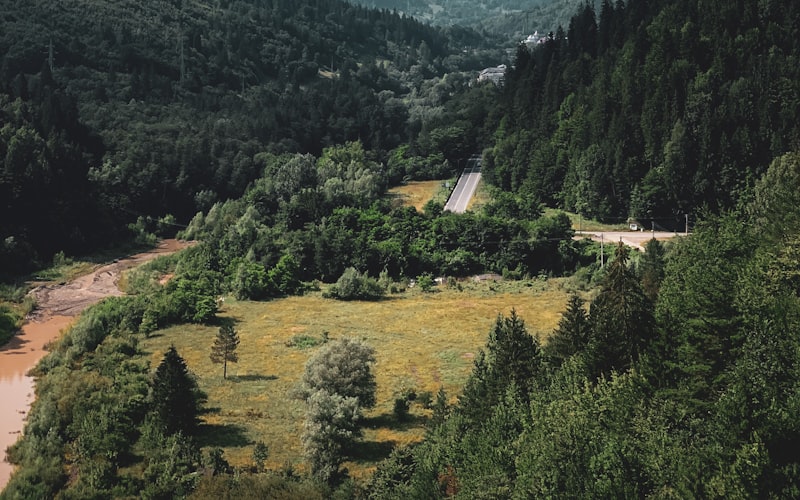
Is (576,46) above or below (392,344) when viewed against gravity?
above

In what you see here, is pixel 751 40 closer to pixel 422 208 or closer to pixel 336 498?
pixel 422 208

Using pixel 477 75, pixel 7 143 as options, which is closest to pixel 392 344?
pixel 7 143

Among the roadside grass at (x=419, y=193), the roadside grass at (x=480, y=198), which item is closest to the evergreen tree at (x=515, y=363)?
the roadside grass at (x=480, y=198)

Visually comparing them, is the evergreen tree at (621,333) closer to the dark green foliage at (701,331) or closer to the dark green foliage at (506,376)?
the dark green foliage at (701,331)

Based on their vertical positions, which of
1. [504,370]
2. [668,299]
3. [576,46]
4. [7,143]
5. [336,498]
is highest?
[576,46]

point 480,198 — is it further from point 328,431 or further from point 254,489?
point 254,489

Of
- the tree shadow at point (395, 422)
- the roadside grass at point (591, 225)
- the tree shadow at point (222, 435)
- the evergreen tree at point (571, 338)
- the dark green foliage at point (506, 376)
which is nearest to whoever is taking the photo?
the dark green foliage at point (506, 376)

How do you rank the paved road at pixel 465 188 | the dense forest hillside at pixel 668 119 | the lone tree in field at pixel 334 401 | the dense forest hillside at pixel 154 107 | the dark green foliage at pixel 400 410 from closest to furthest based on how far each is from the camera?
1. the lone tree in field at pixel 334 401
2. the dark green foliage at pixel 400 410
3. the dense forest hillside at pixel 668 119
4. the dense forest hillside at pixel 154 107
5. the paved road at pixel 465 188
